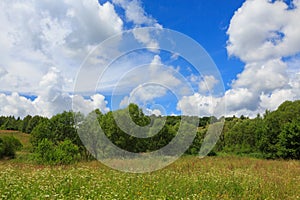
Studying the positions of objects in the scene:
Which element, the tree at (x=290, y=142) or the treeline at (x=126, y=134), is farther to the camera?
the tree at (x=290, y=142)

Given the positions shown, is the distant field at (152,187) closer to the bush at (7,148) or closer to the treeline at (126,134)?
the treeline at (126,134)

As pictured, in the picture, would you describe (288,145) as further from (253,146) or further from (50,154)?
(50,154)

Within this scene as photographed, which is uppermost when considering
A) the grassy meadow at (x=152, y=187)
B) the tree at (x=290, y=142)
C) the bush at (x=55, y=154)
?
the tree at (x=290, y=142)

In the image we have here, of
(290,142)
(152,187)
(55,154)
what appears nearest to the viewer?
(152,187)

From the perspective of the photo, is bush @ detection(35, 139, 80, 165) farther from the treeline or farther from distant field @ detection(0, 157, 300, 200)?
distant field @ detection(0, 157, 300, 200)

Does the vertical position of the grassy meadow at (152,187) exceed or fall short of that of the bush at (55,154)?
it falls short

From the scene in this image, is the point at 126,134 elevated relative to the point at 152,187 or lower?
elevated

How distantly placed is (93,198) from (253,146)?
179 feet

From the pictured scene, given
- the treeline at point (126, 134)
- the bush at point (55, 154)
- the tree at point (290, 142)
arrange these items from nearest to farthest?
the bush at point (55, 154), the treeline at point (126, 134), the tree at point (290, 142)

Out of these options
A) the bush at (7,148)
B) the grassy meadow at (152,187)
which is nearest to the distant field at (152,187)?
the grassy meadow at (152,187)

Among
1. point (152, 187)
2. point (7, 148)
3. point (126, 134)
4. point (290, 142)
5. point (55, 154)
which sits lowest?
point (152, 187)

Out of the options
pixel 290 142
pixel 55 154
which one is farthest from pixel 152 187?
pixel 290 142

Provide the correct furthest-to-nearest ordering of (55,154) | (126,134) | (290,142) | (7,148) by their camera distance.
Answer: (7,148), (290,142), (126,134), (55,154)

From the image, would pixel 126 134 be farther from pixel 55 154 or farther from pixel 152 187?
pixel 152 187
